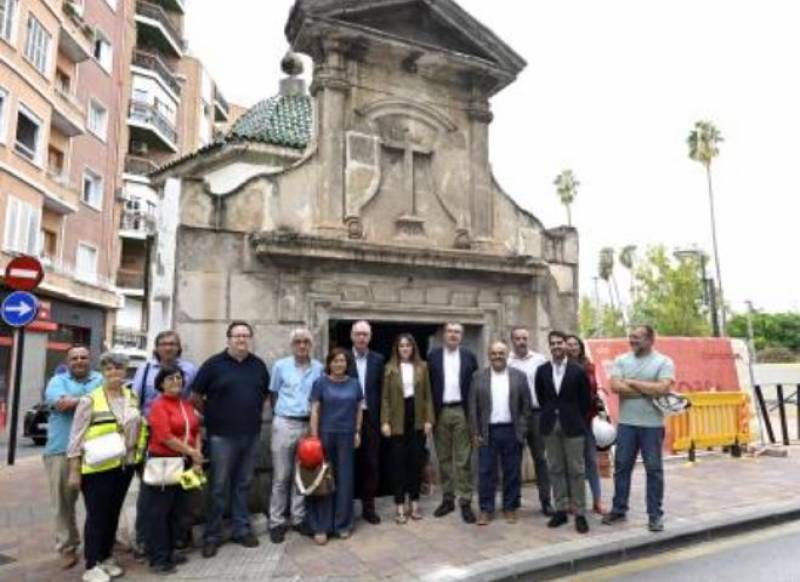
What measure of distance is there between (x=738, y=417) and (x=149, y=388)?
31.6 ft

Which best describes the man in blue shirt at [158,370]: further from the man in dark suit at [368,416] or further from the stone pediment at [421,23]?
→ the stone pediment at [421,23]

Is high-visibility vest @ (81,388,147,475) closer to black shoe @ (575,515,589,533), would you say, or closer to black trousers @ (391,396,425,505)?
black trousers @ (391,396,425,505)

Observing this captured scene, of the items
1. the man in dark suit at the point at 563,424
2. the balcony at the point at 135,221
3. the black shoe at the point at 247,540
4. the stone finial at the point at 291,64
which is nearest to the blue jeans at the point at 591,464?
Result: the man in dark suit at the point at 563,424

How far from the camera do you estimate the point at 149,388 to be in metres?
5.53

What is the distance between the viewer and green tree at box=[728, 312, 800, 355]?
50.3 metres

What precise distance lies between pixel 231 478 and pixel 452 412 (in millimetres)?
2239

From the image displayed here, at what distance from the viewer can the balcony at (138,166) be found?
31.2m

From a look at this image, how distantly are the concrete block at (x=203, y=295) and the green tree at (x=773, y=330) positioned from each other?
51.5 metres

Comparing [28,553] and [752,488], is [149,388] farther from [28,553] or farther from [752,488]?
[752,488]

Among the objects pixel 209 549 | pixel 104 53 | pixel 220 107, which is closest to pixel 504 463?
pixel 209 549

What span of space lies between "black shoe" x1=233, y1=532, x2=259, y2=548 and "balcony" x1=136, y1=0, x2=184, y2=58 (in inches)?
1222

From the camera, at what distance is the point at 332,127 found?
7.43 meters

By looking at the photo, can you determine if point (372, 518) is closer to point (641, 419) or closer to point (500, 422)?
point (500, 422)

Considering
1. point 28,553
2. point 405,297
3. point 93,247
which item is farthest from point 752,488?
point 93,247
